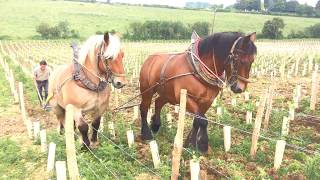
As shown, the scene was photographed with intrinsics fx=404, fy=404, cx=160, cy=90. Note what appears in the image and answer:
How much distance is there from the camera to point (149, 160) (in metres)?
6.30

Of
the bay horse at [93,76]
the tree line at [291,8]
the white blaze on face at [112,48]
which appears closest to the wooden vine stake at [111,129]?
the bay horse at [93,76]

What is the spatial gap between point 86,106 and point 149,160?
4.23ft

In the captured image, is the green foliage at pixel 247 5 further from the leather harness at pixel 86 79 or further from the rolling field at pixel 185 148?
the leather harness at pixel 86 79

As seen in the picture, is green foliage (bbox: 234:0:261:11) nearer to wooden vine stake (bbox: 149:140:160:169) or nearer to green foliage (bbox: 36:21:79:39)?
green foliage (bbox: 36:21:79:39)

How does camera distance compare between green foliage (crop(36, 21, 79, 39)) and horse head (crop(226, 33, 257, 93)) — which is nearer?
horse head (crop(226, 33, 257, 93))

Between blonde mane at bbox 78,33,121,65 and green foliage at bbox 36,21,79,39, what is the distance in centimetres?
4499

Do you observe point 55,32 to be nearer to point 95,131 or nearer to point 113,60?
point 95,131

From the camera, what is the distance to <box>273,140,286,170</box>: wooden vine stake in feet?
18.6

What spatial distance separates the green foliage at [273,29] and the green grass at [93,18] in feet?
16.4

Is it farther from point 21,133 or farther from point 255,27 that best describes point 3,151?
point 255,27

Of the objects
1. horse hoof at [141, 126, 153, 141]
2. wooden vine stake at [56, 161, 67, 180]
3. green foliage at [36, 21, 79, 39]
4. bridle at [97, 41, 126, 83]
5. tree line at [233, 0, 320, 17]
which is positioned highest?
tree line at [233, 0, 320, 17]

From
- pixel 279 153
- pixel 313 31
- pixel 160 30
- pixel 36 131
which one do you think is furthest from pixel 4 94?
pixel 313 31

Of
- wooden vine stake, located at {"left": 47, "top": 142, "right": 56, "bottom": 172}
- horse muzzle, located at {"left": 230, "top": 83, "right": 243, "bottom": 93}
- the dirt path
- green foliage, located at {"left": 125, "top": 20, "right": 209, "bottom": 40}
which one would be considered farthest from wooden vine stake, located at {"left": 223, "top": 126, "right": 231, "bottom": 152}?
green foliage, located at {"left": 125, "top": 20, "right": 209, "bottom": 40}

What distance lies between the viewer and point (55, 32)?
1972 inches
